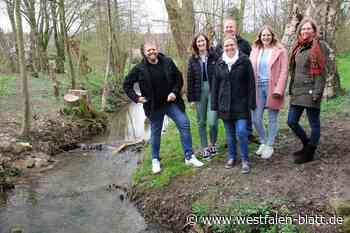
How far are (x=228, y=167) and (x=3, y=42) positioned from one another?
23611 millimetres

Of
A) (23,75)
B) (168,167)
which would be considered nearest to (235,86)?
(168,167)

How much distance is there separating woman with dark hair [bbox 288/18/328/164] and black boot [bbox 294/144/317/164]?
0.02 m

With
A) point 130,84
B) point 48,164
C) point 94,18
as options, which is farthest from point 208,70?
point 94,18

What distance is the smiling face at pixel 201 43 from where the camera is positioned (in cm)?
575

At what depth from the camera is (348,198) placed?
4.41 metres

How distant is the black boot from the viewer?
543 cm

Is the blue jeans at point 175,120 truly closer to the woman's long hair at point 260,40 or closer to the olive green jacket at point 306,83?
the woman's long hair at point 260,40

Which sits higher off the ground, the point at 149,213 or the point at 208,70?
the point at 208,70

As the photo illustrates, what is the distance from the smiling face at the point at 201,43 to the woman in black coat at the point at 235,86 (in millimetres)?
389

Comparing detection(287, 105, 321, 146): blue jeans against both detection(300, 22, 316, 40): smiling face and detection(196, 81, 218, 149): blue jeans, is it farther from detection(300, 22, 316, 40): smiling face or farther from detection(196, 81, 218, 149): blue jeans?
detection(196, 81, 218, 149): blue jeans

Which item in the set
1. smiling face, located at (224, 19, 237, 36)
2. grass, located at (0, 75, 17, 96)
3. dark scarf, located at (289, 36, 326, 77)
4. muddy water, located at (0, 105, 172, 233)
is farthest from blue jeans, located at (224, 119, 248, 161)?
grass, located at (0, 75, 17, 96)

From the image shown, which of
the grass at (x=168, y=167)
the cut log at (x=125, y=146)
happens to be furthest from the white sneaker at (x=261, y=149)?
the cut log at (x=125, y=146)

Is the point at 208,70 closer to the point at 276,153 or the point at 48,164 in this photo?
the point at 276,153

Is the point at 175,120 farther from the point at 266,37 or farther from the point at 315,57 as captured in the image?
the point at 315,57
